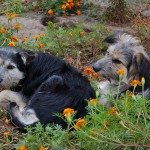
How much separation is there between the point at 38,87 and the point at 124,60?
108 cm

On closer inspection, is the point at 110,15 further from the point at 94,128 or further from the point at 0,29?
the point at 94,128

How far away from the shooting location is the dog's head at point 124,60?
18.0ft

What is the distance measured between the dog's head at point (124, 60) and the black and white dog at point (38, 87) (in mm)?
425

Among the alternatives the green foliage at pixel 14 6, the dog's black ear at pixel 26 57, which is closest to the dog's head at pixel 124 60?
the dog's black ear at pixel 26 57

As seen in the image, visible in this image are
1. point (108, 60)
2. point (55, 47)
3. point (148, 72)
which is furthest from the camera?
point (55, 47)

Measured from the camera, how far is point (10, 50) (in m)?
5.50

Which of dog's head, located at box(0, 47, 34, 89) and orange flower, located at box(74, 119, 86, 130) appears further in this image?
dog's head, located at box(0, 47, 34, 89)

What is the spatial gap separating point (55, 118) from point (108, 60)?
1.22 metres

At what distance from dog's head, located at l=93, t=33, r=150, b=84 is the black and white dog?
425 mm

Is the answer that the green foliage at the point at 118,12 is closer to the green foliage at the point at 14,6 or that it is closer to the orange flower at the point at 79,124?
the green foliage at the point at 14,6

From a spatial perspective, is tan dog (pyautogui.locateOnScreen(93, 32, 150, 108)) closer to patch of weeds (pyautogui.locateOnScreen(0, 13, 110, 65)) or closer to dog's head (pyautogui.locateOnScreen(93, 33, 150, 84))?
dog's head (pyautogui.locateOnScreen(93, 33, 150, 84))

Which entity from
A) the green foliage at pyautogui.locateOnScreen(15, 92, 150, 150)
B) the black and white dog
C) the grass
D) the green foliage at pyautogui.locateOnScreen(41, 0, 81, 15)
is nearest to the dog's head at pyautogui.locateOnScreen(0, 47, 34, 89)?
the black and white dog

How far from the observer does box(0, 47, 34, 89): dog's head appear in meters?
5.36

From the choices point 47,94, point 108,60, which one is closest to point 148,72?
point 108,60
